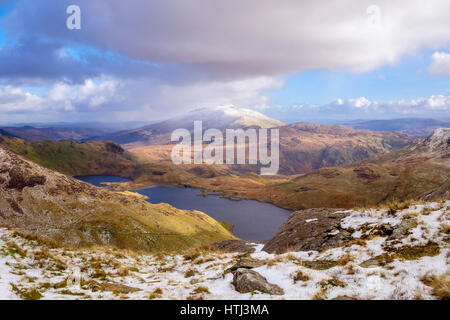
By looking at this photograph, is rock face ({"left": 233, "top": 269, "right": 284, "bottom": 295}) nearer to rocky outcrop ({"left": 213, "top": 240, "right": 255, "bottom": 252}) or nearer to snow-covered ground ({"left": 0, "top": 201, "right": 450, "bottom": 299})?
snow-covered ground ({"left": 0, "top": 201, "right": 450, "bottom": 299})

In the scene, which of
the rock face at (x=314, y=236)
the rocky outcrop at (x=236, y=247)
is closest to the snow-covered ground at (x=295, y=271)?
the rock face at (x=314, y=236)

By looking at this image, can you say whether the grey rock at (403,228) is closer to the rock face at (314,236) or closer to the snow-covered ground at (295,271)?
the snow-covered ground at (295,271)

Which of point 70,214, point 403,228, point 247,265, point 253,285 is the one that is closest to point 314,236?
point 403,228

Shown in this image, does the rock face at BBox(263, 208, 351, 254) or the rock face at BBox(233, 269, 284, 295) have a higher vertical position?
the rock face at BBox(233, 269, 284, 295)

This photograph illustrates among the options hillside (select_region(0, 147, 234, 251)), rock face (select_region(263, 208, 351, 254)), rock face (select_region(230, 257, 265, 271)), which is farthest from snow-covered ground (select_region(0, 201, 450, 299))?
hillside (select_region(0, 147, 234, 251))

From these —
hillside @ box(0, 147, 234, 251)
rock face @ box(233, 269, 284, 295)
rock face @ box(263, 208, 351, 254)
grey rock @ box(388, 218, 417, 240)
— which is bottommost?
hillside @ box(0, 147, 234, 251)
